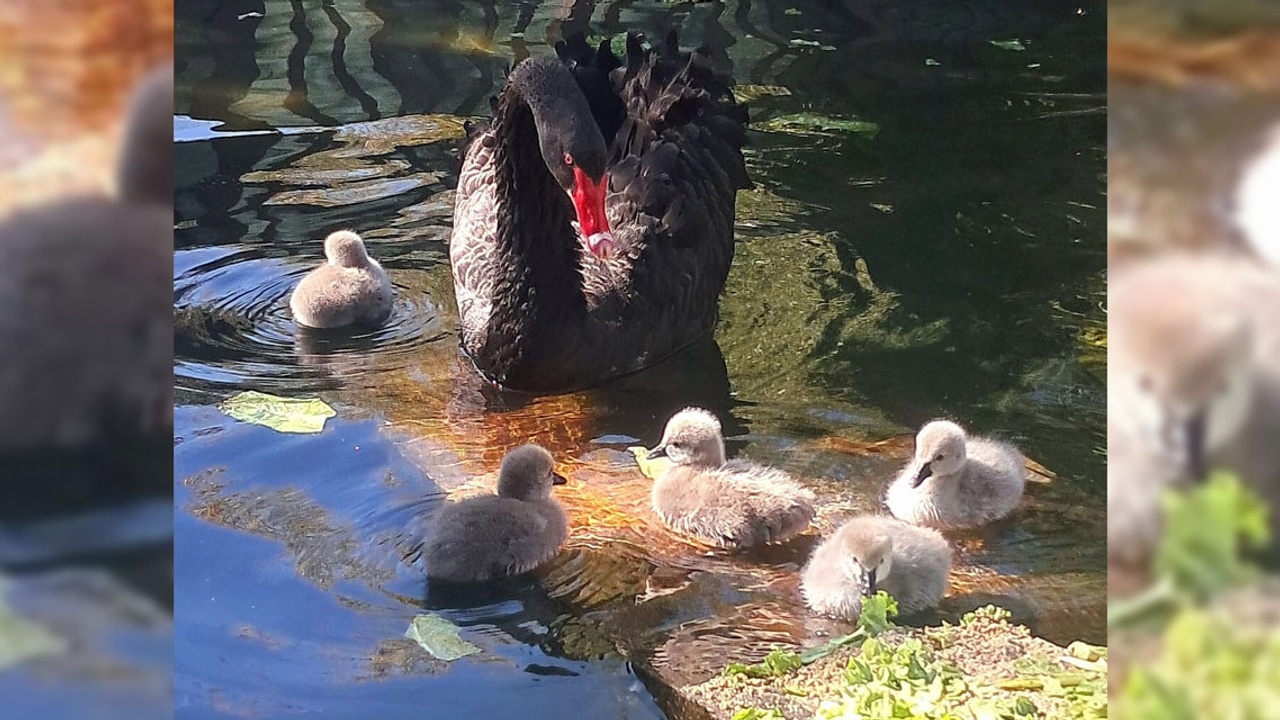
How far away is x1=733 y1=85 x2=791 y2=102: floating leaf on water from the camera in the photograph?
4293mm

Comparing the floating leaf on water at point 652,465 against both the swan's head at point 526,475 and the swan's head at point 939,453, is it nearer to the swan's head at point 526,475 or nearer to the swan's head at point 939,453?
the swan's head at point 526,475

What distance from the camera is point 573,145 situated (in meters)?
2.72

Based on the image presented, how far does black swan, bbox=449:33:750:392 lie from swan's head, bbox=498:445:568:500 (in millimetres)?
515

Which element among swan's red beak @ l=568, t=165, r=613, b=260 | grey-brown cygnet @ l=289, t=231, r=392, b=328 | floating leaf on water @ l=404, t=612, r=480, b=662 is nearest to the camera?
floating leaf on water @ l=404, t=612, r=480, b=662

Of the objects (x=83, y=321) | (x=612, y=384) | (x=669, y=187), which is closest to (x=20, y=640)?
(x=83, y=321)

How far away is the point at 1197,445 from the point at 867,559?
1.34 metres

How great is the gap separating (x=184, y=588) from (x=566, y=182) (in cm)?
109

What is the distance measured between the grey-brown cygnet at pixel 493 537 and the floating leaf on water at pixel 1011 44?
308cm

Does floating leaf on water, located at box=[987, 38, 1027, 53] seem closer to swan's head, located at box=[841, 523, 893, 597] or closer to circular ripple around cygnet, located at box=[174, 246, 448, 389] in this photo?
circular ripple around cygnet, located at box=[174, 246, 448, 389]

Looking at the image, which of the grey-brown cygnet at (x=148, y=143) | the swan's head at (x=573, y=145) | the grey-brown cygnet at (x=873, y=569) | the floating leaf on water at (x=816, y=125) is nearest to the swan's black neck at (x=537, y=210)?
the swan's head at (x=573, y=145)

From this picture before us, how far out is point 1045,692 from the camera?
6.01 feet

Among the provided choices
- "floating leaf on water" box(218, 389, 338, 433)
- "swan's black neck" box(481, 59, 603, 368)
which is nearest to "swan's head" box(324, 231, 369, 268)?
"swan's black neck" box(481, 59, 603, 368)

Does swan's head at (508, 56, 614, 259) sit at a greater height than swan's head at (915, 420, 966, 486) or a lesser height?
greater

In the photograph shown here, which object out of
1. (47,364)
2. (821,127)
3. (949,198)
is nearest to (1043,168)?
(949,198)
